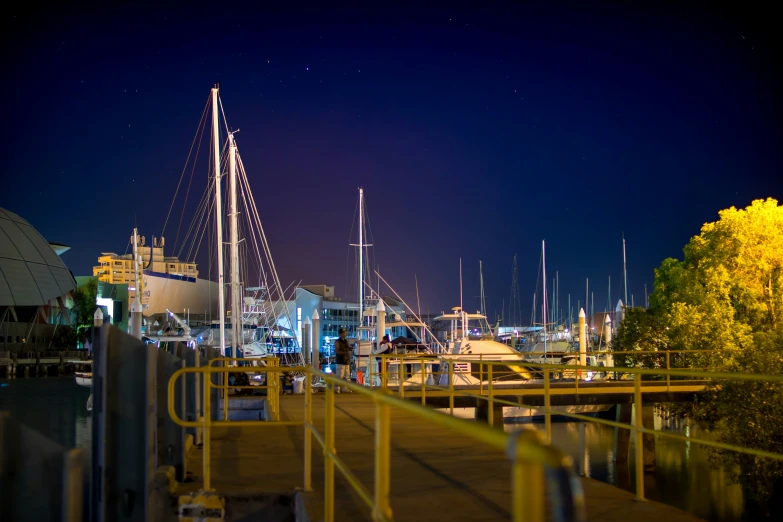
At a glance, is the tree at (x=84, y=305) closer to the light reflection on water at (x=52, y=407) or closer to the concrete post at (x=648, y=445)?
the light reflection on water at (x=52, y=407)

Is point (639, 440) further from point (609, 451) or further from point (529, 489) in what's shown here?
point (609, 451)

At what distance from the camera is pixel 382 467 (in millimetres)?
3521

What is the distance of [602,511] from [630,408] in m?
24.3

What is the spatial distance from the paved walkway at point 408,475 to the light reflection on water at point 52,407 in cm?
1015

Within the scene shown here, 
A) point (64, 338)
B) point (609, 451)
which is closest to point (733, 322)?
point (609, 451)

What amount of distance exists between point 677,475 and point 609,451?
6220 millimetres

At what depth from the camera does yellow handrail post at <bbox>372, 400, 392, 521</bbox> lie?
3.45 m

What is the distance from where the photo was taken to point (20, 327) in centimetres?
7219

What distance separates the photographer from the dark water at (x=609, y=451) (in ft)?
83.6

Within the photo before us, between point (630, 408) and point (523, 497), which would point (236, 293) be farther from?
point (523, 497)

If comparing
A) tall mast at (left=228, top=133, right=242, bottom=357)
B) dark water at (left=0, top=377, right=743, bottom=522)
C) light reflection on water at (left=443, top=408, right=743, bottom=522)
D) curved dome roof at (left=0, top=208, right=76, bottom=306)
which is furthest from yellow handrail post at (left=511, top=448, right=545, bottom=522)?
curved dome roof at (left=0, top=208, right=76, bottom=306)

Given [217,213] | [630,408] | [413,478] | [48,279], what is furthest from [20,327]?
[413,478]

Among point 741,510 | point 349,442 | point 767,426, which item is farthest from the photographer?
point 741,510

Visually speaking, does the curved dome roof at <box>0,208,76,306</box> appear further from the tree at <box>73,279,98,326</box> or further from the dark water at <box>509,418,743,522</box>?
the dark water at <box>509,418,743,522</box>
